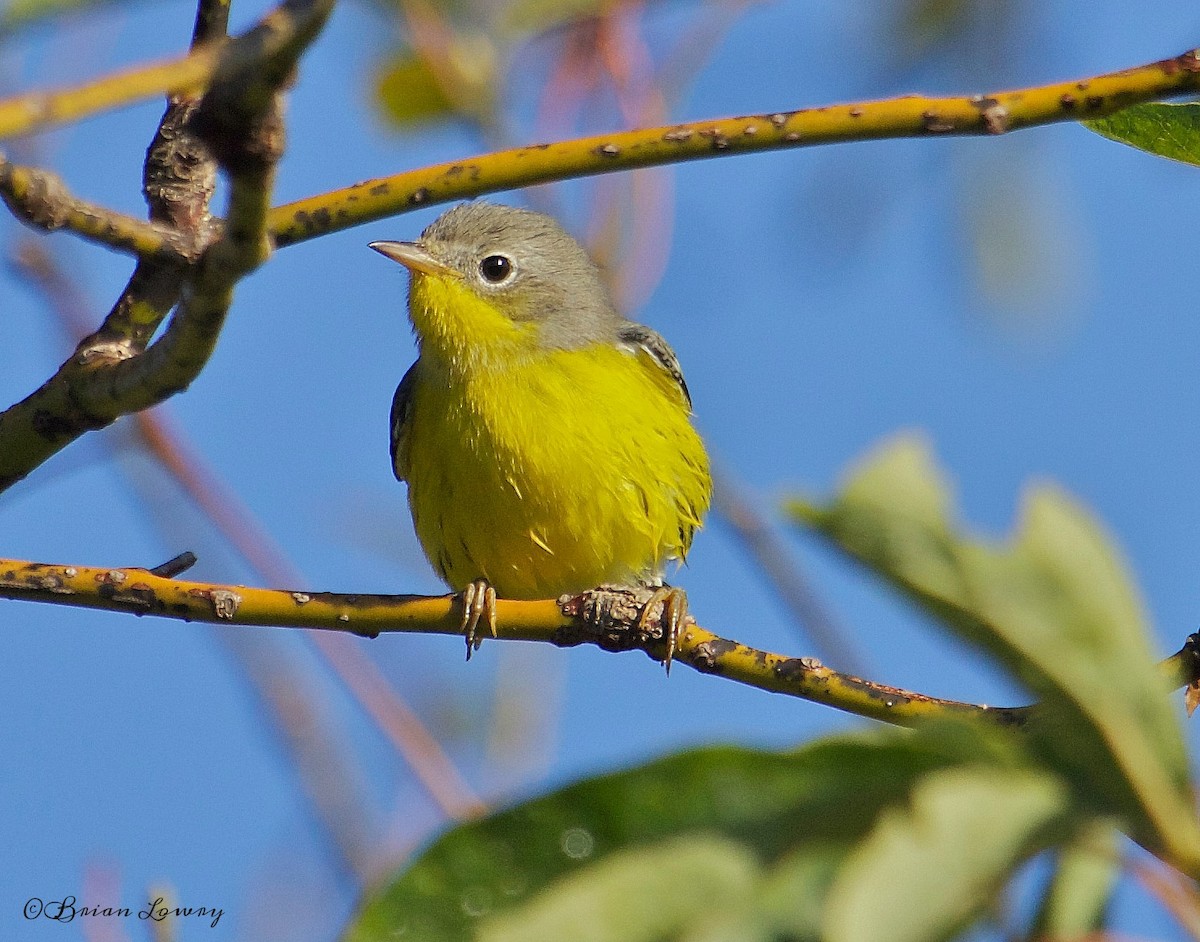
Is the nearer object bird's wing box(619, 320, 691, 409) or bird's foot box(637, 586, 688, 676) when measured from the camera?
bird's foot box(637, 586, 688, 676)

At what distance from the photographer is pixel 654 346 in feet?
17.7

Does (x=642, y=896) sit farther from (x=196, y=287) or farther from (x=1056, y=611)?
(x=196, y=287)

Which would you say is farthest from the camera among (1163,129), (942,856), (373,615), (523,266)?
(523,266)

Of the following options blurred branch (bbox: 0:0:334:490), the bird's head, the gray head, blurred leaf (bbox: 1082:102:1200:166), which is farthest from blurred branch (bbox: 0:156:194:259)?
the gray head

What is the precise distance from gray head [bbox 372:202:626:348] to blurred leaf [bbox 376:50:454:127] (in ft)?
1.82

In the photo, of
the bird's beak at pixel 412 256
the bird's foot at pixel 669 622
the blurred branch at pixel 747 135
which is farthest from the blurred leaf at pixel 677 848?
the bird's beak at pixel 412 256

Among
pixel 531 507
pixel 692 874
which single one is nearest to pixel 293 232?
pixel 692 874

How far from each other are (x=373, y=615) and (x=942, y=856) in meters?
1.67

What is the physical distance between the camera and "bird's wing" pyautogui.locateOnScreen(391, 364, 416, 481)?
4922 mm

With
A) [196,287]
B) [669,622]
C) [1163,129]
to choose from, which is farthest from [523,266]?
[196,287]

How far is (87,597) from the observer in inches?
98.7

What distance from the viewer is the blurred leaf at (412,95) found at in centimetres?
458

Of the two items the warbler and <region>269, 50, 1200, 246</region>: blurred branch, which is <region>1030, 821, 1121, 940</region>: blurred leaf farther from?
the warbler

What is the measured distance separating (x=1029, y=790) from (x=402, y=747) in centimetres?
287
